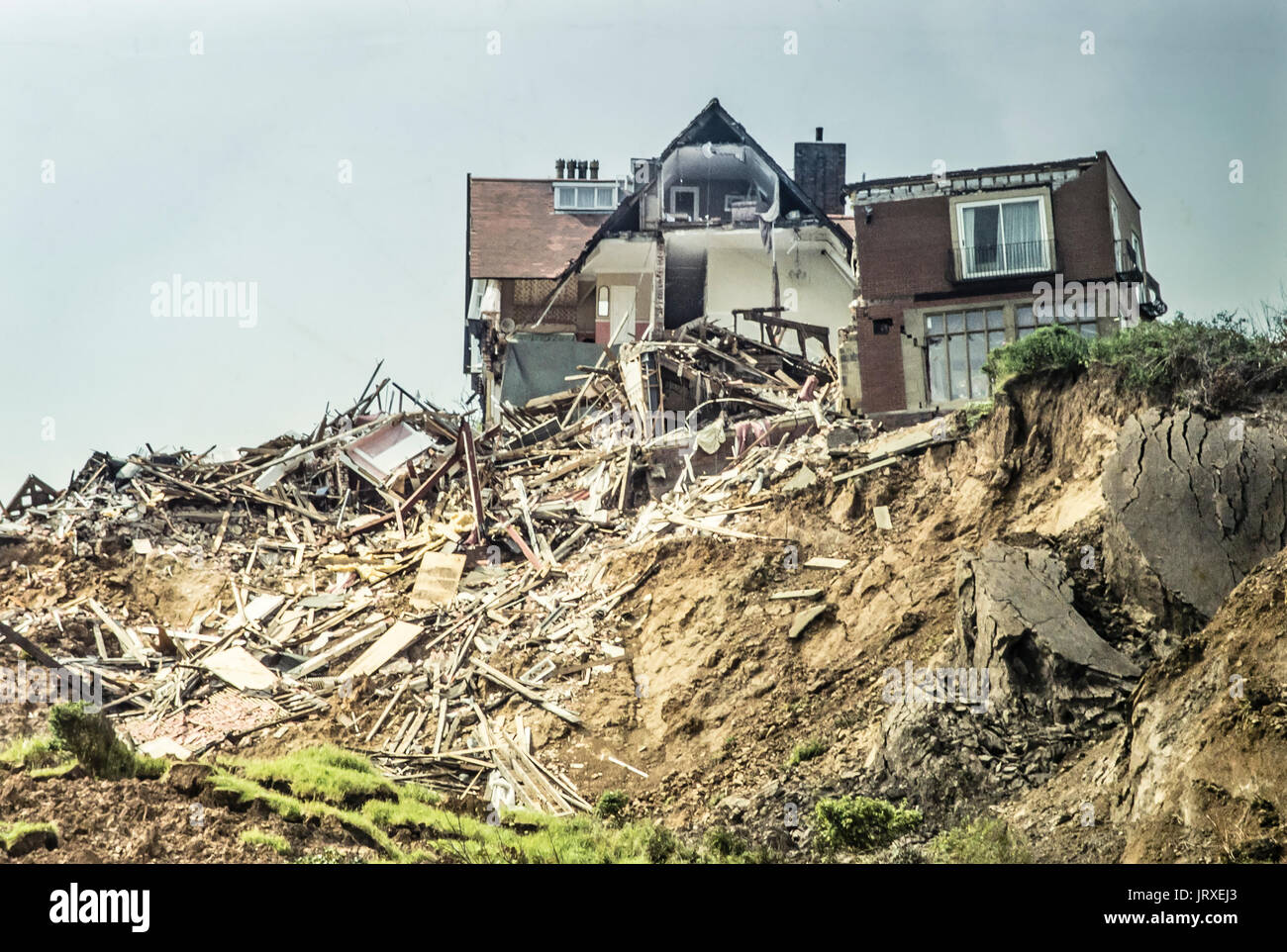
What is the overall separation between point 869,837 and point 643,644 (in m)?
7.09

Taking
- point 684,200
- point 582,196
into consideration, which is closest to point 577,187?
point 582,196

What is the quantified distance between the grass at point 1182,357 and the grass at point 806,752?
6.22 metres

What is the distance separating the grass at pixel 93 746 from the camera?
48.1 feet

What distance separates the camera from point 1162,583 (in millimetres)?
15023

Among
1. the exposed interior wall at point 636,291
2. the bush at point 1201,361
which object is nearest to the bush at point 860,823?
the bush at point 1201,361

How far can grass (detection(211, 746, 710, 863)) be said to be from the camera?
14.1 m

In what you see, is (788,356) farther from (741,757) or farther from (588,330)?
(741,757)

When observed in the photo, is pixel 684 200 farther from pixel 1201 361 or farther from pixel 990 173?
pixel 1201 361

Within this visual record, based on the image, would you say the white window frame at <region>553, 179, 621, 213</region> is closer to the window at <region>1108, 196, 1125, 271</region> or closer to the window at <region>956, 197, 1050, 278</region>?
the window at <region>956, 197, 1050, 278</region>

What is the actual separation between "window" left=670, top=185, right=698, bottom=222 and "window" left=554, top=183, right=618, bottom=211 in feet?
13.7

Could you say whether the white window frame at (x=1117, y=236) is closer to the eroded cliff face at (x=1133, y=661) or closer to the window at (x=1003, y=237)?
the window at (x=1003, y=237)

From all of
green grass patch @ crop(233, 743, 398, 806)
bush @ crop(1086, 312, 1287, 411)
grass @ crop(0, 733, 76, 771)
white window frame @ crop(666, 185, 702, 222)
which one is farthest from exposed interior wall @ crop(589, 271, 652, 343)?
grass @ crop(0, 733, 76, 771)
